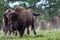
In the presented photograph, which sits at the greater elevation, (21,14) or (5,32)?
(21,14)

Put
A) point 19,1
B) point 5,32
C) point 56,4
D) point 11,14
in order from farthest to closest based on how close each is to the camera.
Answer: point 56,4, point 19,1, point 5,32, point 11,14

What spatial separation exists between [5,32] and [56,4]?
71.1ft

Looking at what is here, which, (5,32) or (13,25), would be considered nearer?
(13,25)

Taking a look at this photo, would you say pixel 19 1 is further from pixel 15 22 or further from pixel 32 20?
pixel 15 22

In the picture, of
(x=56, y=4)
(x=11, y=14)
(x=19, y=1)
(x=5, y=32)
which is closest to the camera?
(x=11, y=14)

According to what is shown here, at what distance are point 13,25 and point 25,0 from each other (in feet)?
63.6

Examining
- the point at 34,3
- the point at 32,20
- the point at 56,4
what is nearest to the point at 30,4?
the point at 34,3

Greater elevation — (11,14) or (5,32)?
(11,14)

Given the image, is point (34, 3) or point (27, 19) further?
point (34, 3)

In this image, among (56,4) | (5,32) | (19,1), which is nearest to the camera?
(5,32)

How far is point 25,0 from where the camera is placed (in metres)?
31.0

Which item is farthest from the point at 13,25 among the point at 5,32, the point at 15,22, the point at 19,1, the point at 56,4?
the point at 56,4

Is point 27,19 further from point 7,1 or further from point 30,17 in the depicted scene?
point 7,1

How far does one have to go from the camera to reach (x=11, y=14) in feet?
38.3
